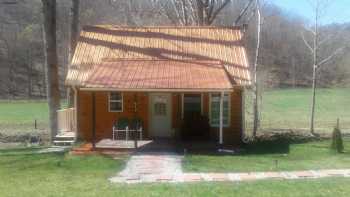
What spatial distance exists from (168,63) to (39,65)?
56.2 meters

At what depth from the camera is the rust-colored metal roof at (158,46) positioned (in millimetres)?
22703

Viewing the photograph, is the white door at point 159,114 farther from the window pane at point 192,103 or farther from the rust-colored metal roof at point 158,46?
the rust-colored metal roof at point 158,46

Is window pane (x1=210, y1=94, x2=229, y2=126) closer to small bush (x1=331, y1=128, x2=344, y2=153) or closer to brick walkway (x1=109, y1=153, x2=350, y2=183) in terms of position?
small bush (x1=331, y1=128, x2=344, y2=153)

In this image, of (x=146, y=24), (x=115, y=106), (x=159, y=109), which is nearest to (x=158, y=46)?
(x=159, y=109)

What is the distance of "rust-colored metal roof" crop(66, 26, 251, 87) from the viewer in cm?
2270

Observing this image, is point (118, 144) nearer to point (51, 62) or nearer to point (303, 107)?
point (51, 62)

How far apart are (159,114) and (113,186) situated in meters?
10.5

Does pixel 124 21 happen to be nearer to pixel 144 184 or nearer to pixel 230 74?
pixel 230 74

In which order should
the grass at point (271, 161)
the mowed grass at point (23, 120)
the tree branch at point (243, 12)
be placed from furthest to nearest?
1. the tree branch at point (243, 12)
2. the mowed grass at point (23, 120)
3. the grass at point (271, 161)

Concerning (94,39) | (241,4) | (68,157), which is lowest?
(68,157)

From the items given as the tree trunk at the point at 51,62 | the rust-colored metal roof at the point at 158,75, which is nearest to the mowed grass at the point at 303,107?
the rust-colored metal roof at the point at 158,75

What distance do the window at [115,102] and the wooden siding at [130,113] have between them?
13 centimetres

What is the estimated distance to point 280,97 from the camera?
195ft

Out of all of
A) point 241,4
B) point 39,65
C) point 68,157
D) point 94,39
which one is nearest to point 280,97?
point 241,4
